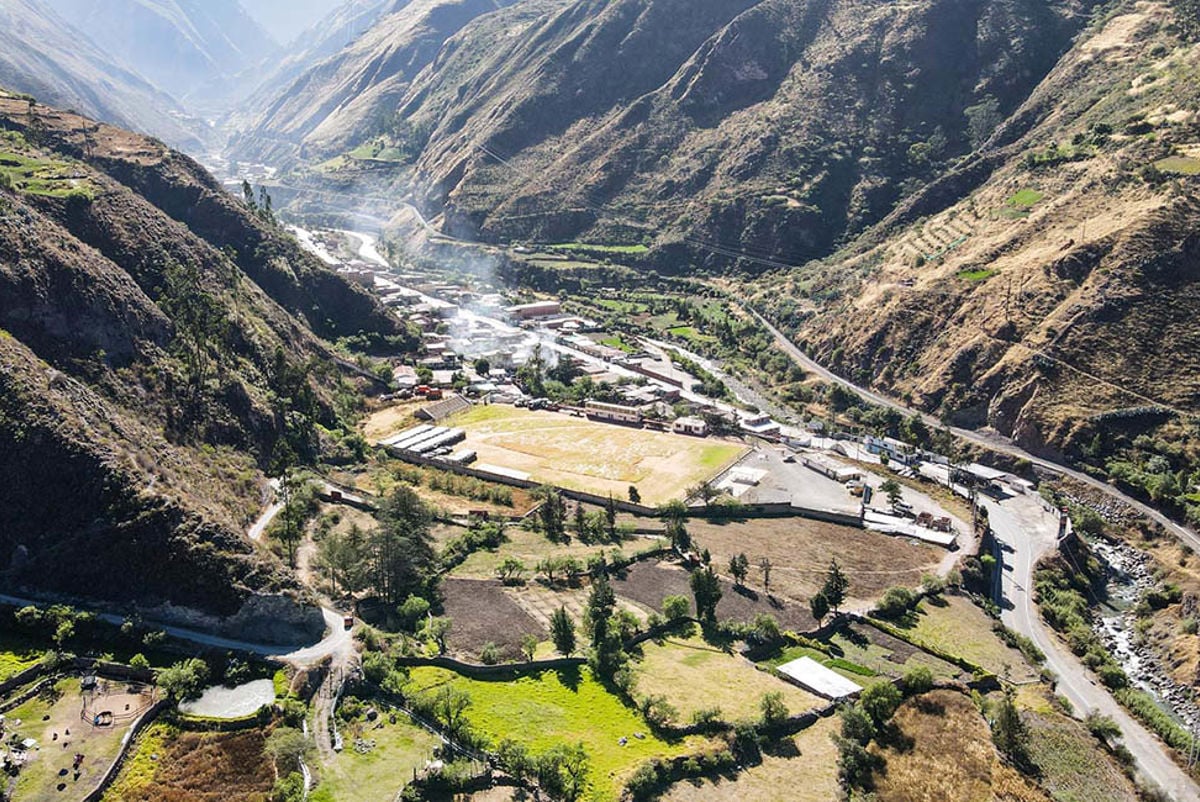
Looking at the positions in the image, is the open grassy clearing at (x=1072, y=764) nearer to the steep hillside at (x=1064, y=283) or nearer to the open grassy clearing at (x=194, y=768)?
the steep hillside at (x=1064, y=283)

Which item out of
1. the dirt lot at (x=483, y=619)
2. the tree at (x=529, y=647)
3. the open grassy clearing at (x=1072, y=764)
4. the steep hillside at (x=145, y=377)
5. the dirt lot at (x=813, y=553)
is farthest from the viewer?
the dirt lot at (x=813, y=553)

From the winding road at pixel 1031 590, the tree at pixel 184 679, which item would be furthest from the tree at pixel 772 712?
the tree at pixel 184 679

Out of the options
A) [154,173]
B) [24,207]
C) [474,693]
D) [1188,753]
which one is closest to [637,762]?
[474,693]

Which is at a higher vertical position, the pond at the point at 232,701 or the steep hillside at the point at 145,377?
the steep hillside at the point at 145,377

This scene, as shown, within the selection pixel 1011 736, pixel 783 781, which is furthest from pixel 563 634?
pixel 1011 736

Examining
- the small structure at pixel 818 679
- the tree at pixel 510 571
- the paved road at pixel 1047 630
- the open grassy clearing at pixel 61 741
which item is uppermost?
the open grassy clearing at pixel 61 741

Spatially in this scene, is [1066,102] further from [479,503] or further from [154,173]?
[154,173]

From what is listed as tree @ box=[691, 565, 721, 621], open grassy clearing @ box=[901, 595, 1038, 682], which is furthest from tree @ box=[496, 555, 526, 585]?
open grassy clearing @ box=[901, 595, 1038, 682]

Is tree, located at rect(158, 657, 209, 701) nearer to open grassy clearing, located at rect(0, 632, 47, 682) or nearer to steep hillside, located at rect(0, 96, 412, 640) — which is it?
steep hillside, located at rect(0, 96, 412, 640)
